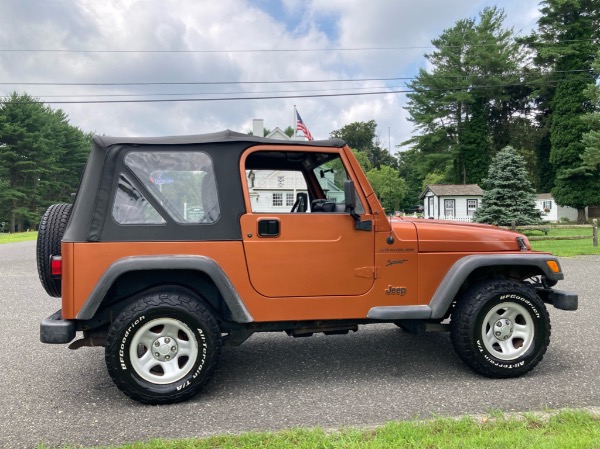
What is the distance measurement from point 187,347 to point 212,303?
38 centimetres

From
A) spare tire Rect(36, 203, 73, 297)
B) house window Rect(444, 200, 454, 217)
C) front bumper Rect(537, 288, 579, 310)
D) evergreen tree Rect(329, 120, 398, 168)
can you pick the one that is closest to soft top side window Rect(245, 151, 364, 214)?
spare tire Rect(36, 203, 73, 297)

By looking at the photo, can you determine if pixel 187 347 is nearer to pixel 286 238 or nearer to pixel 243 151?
pixel 286 238

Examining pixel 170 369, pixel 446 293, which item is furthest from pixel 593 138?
pixel 170 369

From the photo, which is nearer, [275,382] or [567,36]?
[275,382]

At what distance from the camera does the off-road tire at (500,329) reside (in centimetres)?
355

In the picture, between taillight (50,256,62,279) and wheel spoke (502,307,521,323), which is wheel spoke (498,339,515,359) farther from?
taillight (50,256,62,279)

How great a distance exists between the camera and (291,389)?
3.50 metres

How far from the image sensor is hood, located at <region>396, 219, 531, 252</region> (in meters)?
3.61

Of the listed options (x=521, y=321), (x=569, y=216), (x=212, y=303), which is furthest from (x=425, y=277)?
(x=569, y=216)

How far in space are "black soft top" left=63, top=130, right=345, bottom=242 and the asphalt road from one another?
4.05ft

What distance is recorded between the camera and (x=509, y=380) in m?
3.56

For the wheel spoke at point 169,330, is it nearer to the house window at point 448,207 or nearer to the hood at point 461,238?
the hood at point 461,238

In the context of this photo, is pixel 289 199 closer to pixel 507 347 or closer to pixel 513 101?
pixel 507 347

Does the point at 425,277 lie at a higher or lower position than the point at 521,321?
higher
